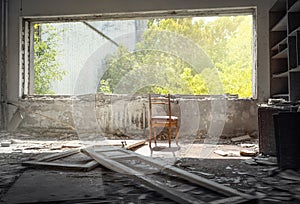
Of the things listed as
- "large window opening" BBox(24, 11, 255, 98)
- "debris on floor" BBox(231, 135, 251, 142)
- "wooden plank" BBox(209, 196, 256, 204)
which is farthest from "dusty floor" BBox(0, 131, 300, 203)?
"large window opening" BBox(24, 11, 255, 98)

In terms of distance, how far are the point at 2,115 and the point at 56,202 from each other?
5464 millimetres

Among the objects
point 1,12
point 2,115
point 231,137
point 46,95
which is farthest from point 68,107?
point 231,137

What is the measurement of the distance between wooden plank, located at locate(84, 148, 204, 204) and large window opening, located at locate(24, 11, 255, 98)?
3.61 meters

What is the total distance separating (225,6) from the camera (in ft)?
21.2

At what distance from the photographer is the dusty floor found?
241 centimetres

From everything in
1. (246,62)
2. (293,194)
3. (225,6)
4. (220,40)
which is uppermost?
(225,6)

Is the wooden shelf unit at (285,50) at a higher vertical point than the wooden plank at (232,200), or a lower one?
higher

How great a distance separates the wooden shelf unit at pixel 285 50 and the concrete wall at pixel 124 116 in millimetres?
634

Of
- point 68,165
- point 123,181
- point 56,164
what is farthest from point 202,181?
point 56,164

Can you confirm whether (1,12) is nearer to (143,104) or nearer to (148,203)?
(143,104)

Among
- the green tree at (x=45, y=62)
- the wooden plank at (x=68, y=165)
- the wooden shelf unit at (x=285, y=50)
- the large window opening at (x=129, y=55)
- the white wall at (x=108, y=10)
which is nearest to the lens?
the wooden plank at (x=68, y=165)

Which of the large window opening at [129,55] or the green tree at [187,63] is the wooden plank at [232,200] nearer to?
the green tree at [187,63]

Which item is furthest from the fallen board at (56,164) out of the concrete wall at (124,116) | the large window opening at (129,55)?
the large window opening at (129,55)

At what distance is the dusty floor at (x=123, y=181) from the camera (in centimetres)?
241
